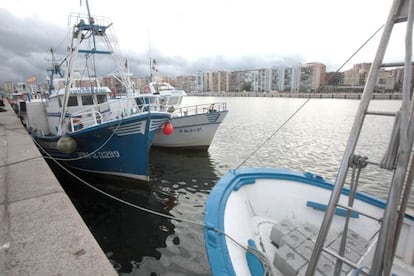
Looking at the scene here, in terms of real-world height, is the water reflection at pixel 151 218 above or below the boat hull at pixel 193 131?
below

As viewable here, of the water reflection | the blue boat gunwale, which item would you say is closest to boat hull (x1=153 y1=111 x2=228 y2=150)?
the water reflection

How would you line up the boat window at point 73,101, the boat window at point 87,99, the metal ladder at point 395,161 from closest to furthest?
the metal ladder at point 395,161 < the boat window at point 73,101 < the boat window at point 87,99

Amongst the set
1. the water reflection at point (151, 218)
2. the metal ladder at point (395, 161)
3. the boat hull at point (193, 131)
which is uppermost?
the metal ladder at point (395, 161)

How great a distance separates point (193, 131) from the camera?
12516mm

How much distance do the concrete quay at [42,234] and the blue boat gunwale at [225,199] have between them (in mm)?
1024

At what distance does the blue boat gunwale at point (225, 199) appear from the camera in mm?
2271

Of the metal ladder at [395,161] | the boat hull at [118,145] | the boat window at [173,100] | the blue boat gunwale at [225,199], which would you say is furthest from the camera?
the boat window at [173,100]

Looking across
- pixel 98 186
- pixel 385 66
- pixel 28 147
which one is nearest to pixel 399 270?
pixel 385 66

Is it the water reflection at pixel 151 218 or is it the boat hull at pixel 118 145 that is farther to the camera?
the boat hull at pixel 118 145

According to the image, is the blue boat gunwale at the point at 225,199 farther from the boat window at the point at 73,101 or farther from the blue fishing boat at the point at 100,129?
the boat window at the point at 73,101

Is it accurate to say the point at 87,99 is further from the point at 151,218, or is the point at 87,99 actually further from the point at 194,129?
the point at 151,218

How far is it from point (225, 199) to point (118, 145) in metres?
5.38

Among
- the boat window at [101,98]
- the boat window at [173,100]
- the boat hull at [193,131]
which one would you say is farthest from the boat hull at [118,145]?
the boat window at [173,100]

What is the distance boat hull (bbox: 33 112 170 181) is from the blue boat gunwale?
4.09 metres
